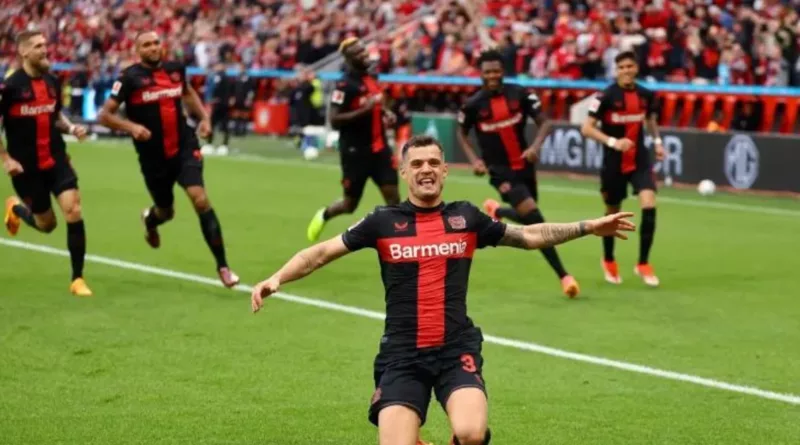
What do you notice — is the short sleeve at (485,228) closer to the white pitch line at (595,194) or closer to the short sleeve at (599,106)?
the short sleeve at (599,106)

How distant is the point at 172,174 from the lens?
13.4m

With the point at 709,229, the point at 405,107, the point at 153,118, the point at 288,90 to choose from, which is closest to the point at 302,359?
the point at 153,118

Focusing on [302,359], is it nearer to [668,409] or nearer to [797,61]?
[668,409]

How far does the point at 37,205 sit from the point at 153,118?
4.28 feet

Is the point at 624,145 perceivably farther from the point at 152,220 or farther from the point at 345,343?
the point at 152,220

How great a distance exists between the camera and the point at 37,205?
521 inches

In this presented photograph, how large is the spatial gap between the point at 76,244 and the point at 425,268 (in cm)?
672

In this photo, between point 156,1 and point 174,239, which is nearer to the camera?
point 174,239

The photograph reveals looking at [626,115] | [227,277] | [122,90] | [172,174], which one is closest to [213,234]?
[227,277]

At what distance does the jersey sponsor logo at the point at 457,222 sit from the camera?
7043 millimetres

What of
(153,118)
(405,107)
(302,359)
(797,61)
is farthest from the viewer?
(405,107)

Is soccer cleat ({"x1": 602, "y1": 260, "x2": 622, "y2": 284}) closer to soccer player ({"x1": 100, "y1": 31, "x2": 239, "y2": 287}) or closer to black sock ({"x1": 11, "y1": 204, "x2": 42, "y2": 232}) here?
soccer player ({"x1": 100, "y1": 31, "x2": 239, "y2": 287})

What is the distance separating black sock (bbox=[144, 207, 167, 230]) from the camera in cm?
1441

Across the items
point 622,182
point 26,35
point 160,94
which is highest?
point 26,35
